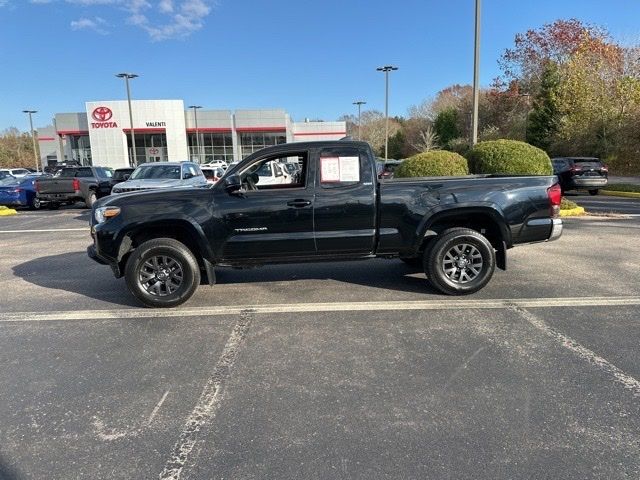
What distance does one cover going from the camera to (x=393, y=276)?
21.9 feet

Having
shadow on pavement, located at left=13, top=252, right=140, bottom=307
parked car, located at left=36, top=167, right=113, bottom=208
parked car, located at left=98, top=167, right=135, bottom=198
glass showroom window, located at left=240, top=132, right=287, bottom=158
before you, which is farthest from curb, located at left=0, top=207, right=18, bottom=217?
glass showroom window, located at left=240, top=132, right=287, bottom=158

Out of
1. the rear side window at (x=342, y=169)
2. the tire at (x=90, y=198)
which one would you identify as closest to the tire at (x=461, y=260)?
the rear side window at (x=342, y=169)

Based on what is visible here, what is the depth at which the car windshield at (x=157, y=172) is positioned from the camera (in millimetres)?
13469

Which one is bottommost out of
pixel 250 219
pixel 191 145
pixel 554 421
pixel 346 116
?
pixel 554 421

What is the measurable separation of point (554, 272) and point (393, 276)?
7.65ft

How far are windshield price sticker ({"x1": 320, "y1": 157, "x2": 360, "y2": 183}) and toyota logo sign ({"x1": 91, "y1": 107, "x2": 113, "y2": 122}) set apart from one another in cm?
5572

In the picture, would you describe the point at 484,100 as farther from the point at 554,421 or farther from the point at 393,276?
the point at 554,421

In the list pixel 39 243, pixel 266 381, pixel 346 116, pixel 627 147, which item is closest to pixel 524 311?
pixel 266 381

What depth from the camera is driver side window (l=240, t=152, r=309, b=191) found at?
5.66 m

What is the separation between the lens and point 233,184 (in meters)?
5.35

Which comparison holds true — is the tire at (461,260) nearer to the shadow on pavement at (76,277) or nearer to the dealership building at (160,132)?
the shadow on pavement at (76,277)

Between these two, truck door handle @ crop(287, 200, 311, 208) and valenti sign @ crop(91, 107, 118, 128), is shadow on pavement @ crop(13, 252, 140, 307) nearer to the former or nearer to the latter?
truck door handle @ crop(287, 200, 311, 208)

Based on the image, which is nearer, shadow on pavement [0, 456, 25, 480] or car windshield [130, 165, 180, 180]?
shadow on pavement [0, 456, 25, 480]

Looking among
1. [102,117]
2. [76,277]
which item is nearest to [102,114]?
[102,117]
